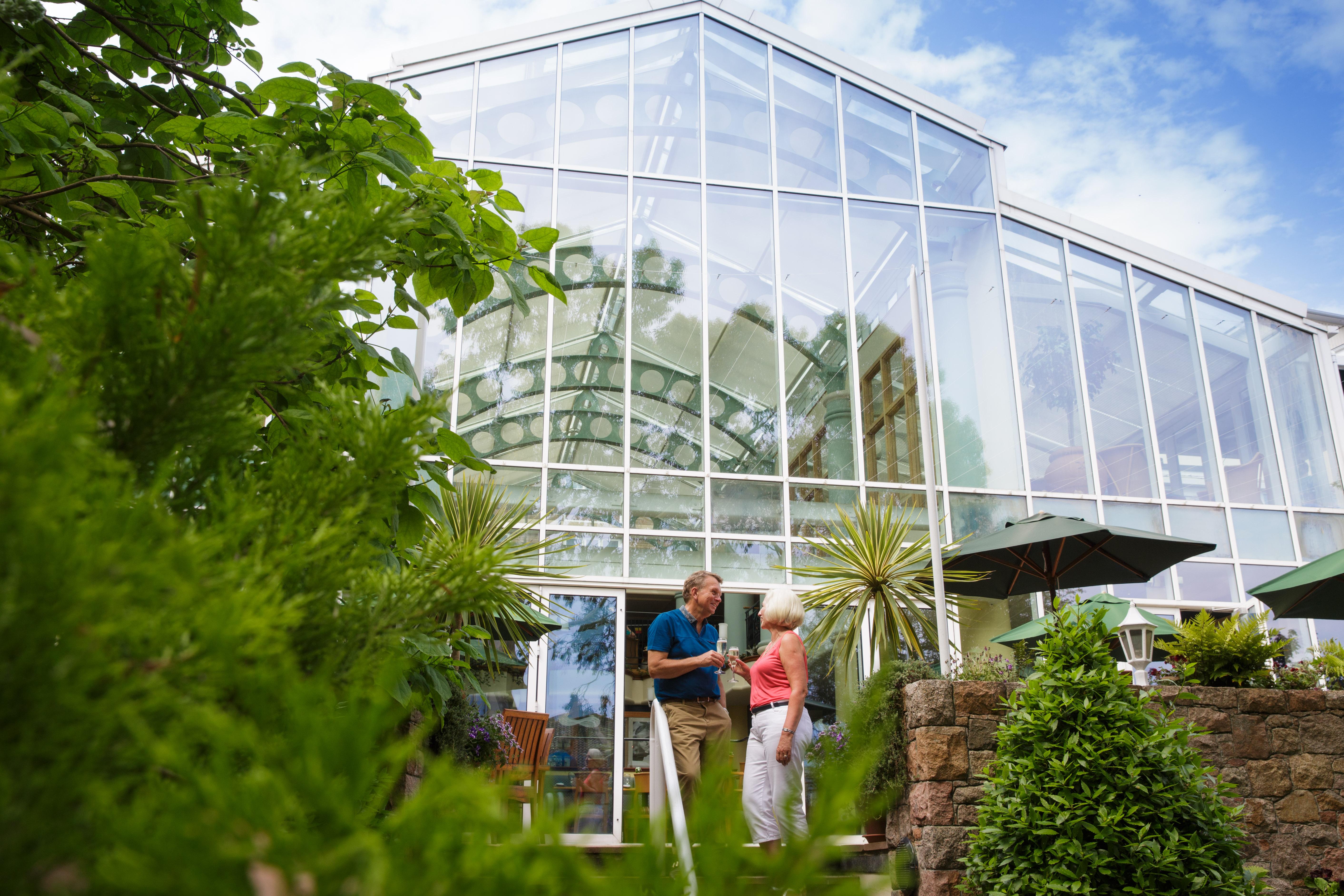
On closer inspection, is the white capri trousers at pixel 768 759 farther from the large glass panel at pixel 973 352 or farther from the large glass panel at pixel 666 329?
the large glass panel at pixel 973 352

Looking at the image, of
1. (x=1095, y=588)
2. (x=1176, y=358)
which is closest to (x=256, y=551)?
(x=1095, y=588)

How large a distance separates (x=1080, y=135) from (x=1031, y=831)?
101ft

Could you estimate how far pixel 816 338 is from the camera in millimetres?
9445

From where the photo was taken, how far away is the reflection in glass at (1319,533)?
953 cm

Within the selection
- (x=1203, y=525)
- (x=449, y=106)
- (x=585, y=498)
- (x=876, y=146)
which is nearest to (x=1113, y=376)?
(x=1203, y=525)

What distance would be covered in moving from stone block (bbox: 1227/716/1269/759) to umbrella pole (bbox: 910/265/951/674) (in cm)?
165

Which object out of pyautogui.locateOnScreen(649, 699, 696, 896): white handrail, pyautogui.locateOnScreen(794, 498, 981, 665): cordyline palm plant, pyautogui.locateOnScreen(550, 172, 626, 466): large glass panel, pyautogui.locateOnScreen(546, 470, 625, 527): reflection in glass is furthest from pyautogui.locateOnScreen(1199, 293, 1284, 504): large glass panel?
pyautogui.locateOnScreen(649, 699, 696, 896): white handrail

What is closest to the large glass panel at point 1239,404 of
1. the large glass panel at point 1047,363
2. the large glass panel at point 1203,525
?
the large glass panel at point 1203,525

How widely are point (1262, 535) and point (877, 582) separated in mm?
5944

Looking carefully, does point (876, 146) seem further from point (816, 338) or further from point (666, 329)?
point (666, 329)

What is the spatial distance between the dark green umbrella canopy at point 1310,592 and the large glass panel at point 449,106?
8.63 m

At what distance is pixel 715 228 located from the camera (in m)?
9.72

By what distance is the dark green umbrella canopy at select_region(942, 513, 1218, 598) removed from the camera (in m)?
6.13

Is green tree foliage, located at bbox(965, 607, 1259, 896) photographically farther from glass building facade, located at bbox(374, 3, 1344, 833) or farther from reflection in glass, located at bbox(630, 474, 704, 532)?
reflection in glass, located at bbox(630, 474, 704, 532)
